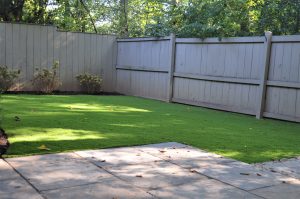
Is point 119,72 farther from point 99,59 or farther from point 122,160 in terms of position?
point 122,160

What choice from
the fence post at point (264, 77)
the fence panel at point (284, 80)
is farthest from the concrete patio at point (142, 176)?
the fence post at point (264, 77)

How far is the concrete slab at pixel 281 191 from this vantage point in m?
3.30

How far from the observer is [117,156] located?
4348mm

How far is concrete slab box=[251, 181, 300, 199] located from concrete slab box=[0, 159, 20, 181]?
2.09 metres

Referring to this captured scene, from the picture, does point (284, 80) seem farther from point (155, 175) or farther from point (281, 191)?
point (155, 175)

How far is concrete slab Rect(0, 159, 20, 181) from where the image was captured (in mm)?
3454

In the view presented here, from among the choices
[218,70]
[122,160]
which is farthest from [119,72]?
[122,160]

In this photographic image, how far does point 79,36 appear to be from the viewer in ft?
39.6

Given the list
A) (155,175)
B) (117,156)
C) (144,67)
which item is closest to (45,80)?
(144,67)

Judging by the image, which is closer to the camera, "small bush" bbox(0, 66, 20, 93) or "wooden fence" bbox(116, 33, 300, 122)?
"wooden fence" bbox(116, 33, 300, 122)

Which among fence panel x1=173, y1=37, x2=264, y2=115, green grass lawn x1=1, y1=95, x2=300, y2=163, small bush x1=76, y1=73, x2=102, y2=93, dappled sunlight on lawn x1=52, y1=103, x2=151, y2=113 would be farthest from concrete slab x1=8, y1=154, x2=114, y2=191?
small bush x1=76, y1=73, x2=102, y2=93

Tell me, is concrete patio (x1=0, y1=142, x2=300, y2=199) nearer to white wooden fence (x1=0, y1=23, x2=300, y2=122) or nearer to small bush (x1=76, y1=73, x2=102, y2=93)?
white wooden fence (x1=0, y1=23, x2=300, y2=122)

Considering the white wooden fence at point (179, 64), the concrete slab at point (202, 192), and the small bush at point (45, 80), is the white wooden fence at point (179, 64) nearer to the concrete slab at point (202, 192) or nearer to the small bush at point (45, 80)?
the small bush at point (45, 80)

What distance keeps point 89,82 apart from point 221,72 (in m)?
4.51
